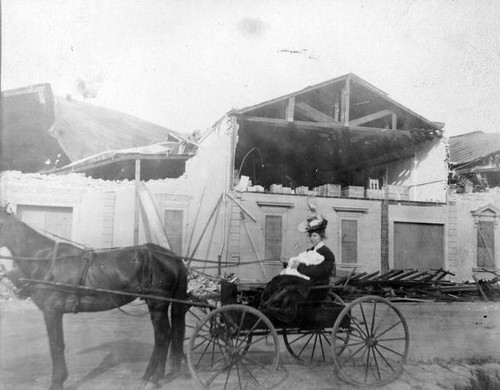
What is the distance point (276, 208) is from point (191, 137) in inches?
249

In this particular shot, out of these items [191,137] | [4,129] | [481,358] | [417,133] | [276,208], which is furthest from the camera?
[191,137]

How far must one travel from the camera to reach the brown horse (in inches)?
158

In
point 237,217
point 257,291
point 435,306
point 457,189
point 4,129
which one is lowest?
point 435,306

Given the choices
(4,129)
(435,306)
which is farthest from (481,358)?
(4,129)

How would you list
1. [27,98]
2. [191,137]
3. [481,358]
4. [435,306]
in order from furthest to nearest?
1. [191,137]
2. [435,306]
3. [27,98]
4. [481,358]

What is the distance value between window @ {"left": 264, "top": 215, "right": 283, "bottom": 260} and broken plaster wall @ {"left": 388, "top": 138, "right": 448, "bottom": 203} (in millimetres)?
5865

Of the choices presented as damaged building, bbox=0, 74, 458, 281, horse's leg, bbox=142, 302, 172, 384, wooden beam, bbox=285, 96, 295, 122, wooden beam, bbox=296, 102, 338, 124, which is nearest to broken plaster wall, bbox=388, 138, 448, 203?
damaged building, bbox=0, 74, 458, 281

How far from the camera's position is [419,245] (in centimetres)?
1307

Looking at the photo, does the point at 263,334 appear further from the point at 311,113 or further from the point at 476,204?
the point at 476,204

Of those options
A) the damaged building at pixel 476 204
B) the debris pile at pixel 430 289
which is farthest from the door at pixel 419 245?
the debris pile at pixel 430 289

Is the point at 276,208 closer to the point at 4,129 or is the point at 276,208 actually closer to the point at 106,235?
the point at 106,235

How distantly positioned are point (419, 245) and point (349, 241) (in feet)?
9.14

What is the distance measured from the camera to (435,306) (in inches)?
408

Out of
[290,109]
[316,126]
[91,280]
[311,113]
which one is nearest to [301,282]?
[91,280]
